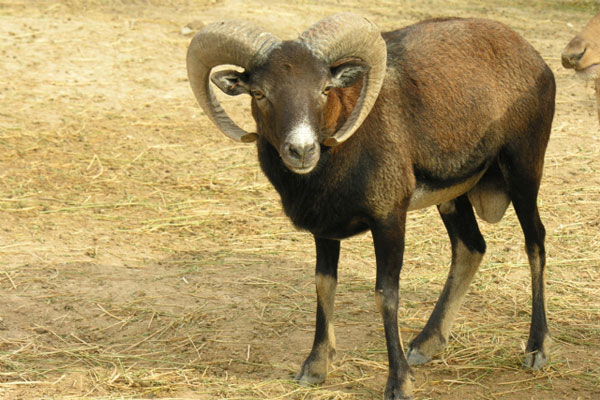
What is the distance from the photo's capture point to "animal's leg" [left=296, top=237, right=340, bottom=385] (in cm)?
576

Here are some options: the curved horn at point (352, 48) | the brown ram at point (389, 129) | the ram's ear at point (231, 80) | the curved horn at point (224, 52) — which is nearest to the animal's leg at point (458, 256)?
the brown ram at point (389, 129)

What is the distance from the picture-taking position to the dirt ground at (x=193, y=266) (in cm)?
584

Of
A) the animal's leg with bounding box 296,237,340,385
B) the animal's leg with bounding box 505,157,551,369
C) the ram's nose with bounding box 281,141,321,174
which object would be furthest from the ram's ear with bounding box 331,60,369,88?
the animal's leg with bounding box 505,157,551,369

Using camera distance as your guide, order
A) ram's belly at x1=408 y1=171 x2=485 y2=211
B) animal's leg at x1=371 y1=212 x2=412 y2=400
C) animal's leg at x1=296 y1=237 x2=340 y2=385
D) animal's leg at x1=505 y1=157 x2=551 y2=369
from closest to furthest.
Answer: animal's leg at x1=371 y1=212 x2=412 y2=400, ram's belly at x1=408 y1=171 x2=485 y2=211, animal's leg at x1=296 y1=237 x2=340 y2=385, animal's leg at x1=505 y1=157 x2=551 y2=369

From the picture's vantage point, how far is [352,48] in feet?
16.8

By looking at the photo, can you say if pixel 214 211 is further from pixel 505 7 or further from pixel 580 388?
pixel 505 7

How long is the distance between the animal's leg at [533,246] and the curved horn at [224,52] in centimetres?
195

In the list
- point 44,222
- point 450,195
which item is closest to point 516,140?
point 450,195

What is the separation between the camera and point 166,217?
859cm

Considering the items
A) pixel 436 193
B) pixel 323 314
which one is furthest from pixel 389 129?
pixel 323 314

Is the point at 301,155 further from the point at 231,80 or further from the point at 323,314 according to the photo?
the point at 323,314

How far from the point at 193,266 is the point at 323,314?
81.4 inches

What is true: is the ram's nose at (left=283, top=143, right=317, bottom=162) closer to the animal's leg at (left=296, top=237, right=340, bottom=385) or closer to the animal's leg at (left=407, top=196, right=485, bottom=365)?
the animal's leg at (left=296, top=237, right=340, bottom=385)

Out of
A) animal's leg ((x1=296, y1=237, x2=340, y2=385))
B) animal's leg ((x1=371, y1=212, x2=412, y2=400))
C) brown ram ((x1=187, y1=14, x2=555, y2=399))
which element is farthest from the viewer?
animal's leg ((x1=296, y1=237, x2=340, y2=385))
